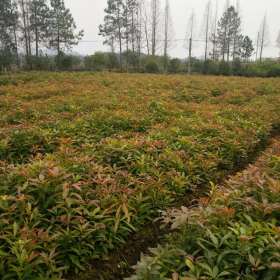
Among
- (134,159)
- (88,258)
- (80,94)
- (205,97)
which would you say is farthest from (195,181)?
(205,97)

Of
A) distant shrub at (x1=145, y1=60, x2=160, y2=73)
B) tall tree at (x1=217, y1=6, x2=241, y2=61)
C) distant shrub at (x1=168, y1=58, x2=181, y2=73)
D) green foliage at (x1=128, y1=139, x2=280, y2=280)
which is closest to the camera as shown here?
green foliage at (x1=128, y1=139, x2=280, y2=280)

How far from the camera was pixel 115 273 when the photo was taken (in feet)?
9.42

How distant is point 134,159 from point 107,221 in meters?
1.48

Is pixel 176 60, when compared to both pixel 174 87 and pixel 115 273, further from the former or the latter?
pixel 115 273

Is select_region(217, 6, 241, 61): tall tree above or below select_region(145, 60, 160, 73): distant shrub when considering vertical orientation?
above

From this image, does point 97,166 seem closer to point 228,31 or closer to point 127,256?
point 127,256

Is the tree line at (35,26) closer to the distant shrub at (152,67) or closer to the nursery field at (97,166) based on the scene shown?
the distant shrub at (152,67)

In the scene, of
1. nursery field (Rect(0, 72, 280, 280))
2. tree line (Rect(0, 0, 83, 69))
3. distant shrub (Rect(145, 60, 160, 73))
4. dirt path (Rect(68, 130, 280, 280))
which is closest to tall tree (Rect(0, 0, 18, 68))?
tree line (Rect(0, 0, 83, 69))

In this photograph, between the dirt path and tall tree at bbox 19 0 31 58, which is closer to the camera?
the dirt path

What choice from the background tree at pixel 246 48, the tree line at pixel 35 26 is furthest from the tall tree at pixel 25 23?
the background tree at pixel 246 48

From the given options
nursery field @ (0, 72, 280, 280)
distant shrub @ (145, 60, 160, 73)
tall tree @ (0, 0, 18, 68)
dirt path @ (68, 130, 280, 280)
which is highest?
tall tree @ (0, 0, 18, 68)

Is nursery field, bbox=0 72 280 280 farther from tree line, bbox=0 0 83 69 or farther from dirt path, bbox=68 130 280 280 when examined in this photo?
tree line, bbox=0 0 83 69

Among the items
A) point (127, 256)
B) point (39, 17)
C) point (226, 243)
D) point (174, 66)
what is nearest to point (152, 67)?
point (174, 66)

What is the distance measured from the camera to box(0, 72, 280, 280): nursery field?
2816mm
